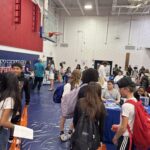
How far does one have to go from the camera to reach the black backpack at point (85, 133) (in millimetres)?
1981

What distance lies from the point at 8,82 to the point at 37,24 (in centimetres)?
920

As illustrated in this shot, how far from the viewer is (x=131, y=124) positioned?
2.00m

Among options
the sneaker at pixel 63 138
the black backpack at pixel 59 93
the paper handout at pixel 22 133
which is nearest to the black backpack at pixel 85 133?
the paper handout at pixel 22 133

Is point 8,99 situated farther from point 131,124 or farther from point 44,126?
point 44,126

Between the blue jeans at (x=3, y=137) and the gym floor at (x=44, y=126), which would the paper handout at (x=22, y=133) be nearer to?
the blue jeans at (x=3, y=137)

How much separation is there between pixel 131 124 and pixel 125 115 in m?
0.16

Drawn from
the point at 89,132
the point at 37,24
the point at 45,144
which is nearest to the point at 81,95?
the point at 89,132

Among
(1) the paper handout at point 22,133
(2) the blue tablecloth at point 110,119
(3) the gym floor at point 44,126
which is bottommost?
(3) the gym floor at point 44,126

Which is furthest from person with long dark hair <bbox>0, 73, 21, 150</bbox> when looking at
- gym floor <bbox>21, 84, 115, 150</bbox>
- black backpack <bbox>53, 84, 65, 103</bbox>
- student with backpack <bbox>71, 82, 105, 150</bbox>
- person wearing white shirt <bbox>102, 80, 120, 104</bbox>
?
person wearing white shirt <bbox>102, 80, 120, 104</bbox>

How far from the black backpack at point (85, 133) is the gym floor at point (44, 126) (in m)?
1.50

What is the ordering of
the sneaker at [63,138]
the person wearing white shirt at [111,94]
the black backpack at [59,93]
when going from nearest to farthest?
the sneaker at [63,138] < the black backpack at [59,93] < the person wearing white shirt at [111,94]

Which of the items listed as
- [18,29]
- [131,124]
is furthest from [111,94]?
[18,29]

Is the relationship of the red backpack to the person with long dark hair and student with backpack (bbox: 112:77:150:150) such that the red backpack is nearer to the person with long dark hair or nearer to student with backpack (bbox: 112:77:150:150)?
student with backpack (bbox: 112:77:150:150)

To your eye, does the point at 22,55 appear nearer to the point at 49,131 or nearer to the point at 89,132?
the point at 49,131
